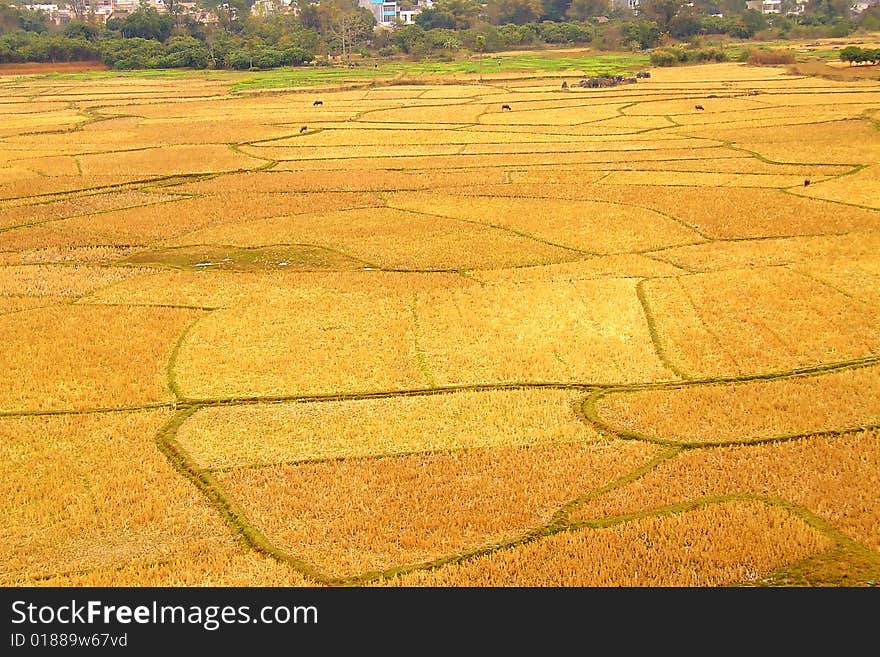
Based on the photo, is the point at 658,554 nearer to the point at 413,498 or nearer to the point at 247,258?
the point at 413,498

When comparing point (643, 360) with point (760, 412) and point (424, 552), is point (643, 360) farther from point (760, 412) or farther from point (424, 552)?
point (424, 552)

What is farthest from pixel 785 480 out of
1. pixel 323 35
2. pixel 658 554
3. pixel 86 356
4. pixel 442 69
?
pixel 323 35

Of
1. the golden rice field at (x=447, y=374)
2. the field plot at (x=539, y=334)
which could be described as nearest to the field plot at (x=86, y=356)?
the golden rice field at (x=447, y=374)

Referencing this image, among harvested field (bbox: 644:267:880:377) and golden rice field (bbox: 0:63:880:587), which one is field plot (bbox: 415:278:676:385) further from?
harvested field (bbox: 644:267:880:377)

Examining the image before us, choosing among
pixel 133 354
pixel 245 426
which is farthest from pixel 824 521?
pixel 133 354

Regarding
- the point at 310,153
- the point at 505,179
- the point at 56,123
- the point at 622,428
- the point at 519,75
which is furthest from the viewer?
the point at 519,75

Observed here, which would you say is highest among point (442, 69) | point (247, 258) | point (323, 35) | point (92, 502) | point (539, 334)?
point (323, 35)

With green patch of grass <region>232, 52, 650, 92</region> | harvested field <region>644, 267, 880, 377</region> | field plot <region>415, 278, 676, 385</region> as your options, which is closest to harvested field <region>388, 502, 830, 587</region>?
field plot <region>415, 278, 676, 385</region>

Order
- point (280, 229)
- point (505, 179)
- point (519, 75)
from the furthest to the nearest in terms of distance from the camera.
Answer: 1. point (519, 75)
2. point (505, 179)
3. point (280, 229)
